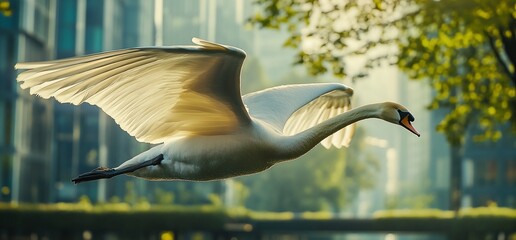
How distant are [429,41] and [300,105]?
38.5 feet

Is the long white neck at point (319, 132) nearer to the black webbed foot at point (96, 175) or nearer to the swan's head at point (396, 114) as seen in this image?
the swan's head at point (396, 114)

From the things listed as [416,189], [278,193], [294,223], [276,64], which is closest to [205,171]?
[294,223]

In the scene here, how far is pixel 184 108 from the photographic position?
933cm

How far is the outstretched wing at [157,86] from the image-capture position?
27.3 ft

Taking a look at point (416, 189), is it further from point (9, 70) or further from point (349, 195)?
point (9, 70)

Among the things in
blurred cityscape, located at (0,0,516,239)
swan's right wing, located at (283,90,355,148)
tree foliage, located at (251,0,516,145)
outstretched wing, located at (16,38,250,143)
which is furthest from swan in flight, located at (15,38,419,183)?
blurred cityscape, located at (0,0,516,239)

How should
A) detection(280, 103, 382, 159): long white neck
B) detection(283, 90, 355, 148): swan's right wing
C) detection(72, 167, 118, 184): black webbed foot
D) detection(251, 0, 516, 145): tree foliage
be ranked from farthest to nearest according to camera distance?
detection(251, 0, 516, 145): tree foliage
detection(283, 90, 355, 148): swan's right wing
detection(72, 167, 118, 184): black webbed foot
detection(280, 103, 382, 159): long white neck

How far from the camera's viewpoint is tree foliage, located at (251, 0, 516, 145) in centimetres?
1959

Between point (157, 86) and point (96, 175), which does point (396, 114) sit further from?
point (96, 175)

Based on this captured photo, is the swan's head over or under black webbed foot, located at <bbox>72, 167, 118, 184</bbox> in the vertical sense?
over

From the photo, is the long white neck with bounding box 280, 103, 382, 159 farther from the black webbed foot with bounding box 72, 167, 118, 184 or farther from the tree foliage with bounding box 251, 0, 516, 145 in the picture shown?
the tree foliage with bounding box 251, 0, 516, 145

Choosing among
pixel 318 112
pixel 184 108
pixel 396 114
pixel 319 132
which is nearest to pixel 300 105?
pixel 318 112

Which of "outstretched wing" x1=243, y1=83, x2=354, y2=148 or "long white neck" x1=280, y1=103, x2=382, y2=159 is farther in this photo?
"outstretched wing" x1=243, y1=83, x2=354, y2=148

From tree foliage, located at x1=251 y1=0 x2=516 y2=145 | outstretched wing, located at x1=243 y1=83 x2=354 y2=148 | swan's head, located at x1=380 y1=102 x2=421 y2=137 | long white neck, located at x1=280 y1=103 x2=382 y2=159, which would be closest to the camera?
swan's head, located at x1=380 y1=102 x2=421 y2=137
